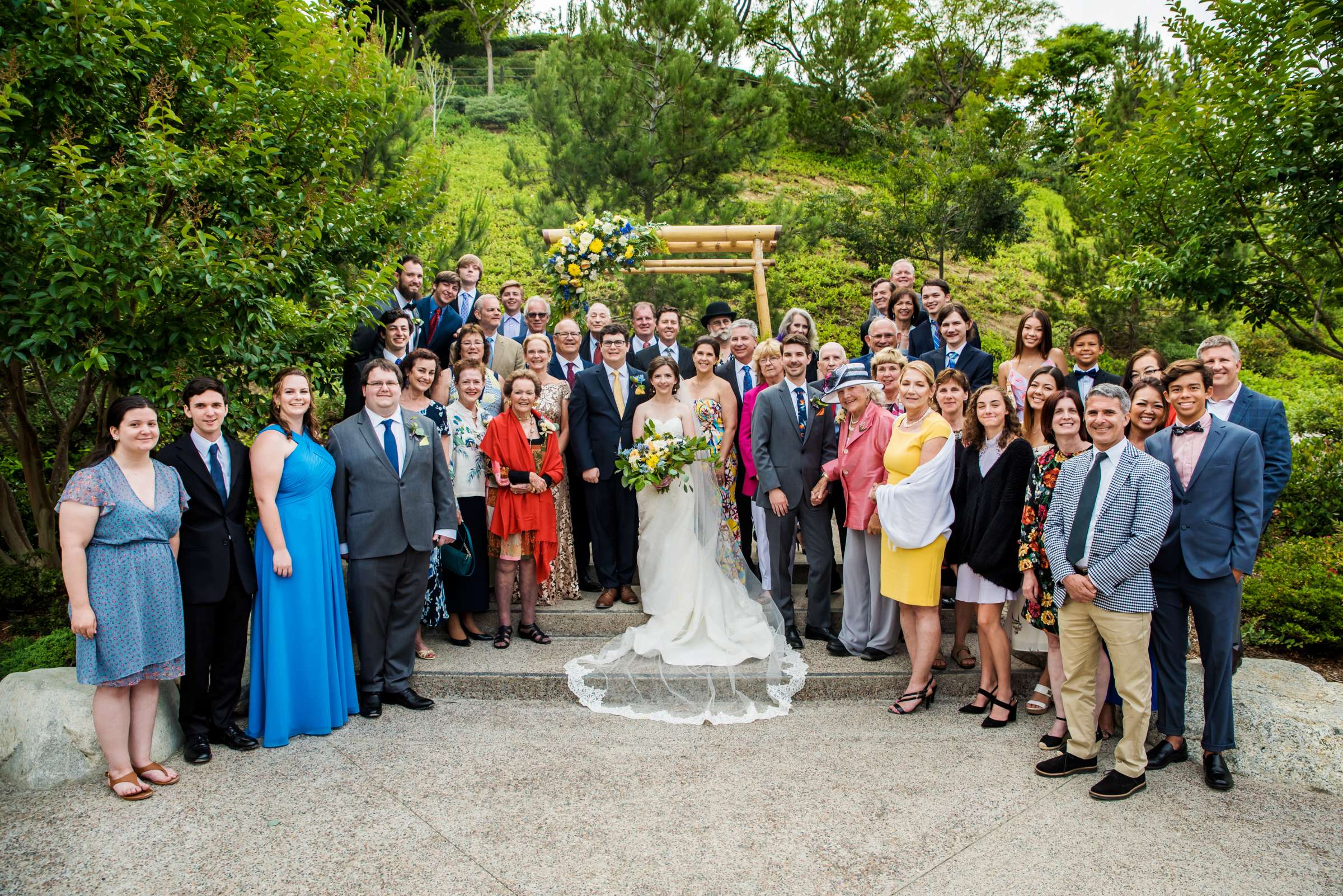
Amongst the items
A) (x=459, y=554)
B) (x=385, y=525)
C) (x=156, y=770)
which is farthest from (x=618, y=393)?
(x=156, y=770)

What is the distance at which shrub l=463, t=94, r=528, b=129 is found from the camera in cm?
2962

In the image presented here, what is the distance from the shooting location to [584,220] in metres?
9.07

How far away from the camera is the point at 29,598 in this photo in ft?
23.0

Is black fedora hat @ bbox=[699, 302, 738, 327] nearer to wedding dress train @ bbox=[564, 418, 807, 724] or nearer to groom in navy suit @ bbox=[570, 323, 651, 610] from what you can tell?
groom in navy suit @ bbox=[570, 323, 651, 610]

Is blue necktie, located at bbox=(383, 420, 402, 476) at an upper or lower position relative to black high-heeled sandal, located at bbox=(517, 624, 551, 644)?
upper

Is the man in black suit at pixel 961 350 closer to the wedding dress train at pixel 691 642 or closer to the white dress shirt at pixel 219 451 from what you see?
the wedding dress train at pixel 691 642

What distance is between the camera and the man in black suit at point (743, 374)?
7.33 metres

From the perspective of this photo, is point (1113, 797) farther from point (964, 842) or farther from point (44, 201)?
point (44, 201)

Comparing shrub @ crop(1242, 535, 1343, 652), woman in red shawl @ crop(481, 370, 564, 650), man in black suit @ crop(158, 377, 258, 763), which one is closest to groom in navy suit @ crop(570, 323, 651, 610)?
woman in red shawl @ crop(481, 370, 564, 650)

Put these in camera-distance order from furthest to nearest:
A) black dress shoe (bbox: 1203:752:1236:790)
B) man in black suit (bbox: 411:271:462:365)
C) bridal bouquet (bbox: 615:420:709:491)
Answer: man in black suit (bbox: 411:271:462:365)
bridal bouquet (bbox: 615:420:709:491)
black dress shoe (bbox: 1203:752:1236:790)

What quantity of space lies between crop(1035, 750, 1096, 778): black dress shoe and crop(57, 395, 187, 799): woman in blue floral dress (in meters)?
4.76

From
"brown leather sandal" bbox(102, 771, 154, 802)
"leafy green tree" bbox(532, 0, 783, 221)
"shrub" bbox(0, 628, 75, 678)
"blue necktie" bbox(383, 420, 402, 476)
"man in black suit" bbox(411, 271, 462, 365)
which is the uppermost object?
"leafy green tree" bbox(532, 0, 783, 221)

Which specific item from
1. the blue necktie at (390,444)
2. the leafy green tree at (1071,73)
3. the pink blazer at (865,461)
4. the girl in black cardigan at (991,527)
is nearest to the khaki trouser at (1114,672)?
the girl in black cardigan at (991,527)

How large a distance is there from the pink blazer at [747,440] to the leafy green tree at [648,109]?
21.2 ft
